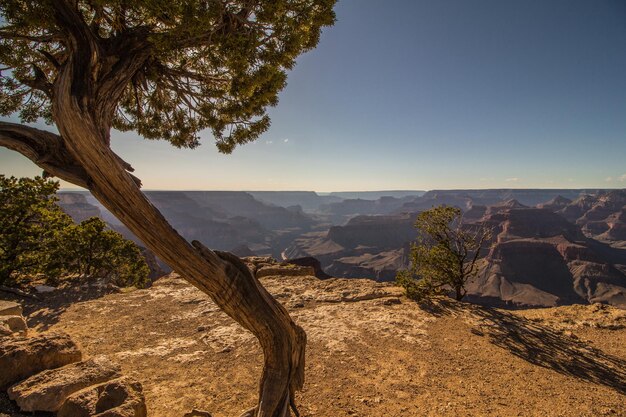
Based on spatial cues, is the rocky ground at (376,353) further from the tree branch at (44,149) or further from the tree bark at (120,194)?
the tree branch at (44,149)

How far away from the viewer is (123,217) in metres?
4.15

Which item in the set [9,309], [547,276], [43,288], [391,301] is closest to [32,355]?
[9,309]

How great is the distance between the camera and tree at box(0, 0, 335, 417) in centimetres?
422

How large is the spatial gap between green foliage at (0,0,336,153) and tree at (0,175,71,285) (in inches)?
426

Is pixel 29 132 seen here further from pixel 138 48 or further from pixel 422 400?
pixel 422 400

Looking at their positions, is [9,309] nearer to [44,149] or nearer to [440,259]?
[44,149]

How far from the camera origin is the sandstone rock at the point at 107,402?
5.71 m

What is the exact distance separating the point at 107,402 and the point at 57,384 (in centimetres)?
148

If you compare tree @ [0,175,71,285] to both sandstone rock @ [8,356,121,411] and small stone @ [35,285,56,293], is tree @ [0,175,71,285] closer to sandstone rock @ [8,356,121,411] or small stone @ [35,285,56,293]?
small stone @ [35,285,56,293]

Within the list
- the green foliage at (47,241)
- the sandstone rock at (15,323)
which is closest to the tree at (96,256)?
the green foliage at (47,241)

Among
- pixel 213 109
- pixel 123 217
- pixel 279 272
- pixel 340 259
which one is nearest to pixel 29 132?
pixel 123 217

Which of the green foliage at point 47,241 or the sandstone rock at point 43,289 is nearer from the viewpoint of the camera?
the green foliage at point 47,241

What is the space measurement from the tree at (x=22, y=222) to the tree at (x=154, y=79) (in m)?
11.7

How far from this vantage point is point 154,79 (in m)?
6.59
